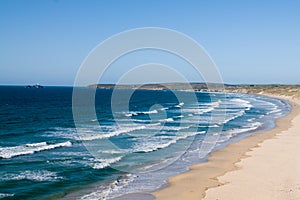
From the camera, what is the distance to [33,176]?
18938mm

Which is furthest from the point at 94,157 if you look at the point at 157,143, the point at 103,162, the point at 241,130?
the point at 241,130

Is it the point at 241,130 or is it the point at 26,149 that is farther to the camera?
the point at 241,130

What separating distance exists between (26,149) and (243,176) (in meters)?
15.4

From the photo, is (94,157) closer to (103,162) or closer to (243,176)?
(103,162)

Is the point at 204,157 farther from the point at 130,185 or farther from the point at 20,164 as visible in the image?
the point at 20,164

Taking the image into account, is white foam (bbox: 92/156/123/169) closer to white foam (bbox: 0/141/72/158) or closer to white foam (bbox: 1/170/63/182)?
white foam (bbox: 1/170/63/182)

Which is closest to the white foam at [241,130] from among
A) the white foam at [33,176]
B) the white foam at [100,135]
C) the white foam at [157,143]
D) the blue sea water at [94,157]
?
the blue sea water at [94,157]

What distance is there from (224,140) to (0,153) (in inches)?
770

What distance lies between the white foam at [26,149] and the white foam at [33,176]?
167 inches

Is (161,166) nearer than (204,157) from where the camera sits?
Yes

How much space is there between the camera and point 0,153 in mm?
23859

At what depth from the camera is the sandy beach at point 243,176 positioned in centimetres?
1614

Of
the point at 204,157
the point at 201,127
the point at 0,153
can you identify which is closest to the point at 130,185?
the point at 204,157

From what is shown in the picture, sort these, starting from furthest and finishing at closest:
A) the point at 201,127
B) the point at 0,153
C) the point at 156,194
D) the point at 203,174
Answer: the point at 201,127, the point at 0,153, the point at 203,174, the point at 156,194
